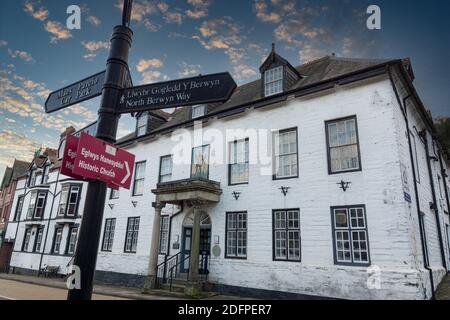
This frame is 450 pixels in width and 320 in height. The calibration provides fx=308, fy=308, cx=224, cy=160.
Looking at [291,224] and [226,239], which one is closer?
[291,224]

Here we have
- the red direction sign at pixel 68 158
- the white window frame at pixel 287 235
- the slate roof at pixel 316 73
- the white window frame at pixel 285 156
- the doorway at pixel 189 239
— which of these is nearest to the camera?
the red direction sign at pixel 68 158

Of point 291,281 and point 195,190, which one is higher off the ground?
point 195,190

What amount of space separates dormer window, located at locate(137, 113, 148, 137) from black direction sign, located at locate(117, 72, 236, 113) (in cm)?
1732

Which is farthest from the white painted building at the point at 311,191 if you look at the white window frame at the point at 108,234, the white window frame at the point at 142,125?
the white window frame at the point at 142,125

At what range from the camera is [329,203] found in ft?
38.8

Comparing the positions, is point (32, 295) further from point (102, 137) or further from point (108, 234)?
point (102, 137)

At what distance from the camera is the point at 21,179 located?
3431cm

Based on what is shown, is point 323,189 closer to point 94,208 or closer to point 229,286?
point 229,286

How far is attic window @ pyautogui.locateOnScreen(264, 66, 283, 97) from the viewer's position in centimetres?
1483

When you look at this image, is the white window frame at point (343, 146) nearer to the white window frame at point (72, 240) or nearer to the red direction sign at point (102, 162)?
the red direction sign at point (102, 162)

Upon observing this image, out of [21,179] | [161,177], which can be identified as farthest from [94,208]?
[21,179]

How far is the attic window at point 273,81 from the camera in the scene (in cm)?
1483

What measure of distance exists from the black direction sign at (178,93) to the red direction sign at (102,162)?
66 cm

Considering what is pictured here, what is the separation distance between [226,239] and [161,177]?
6310 mm
